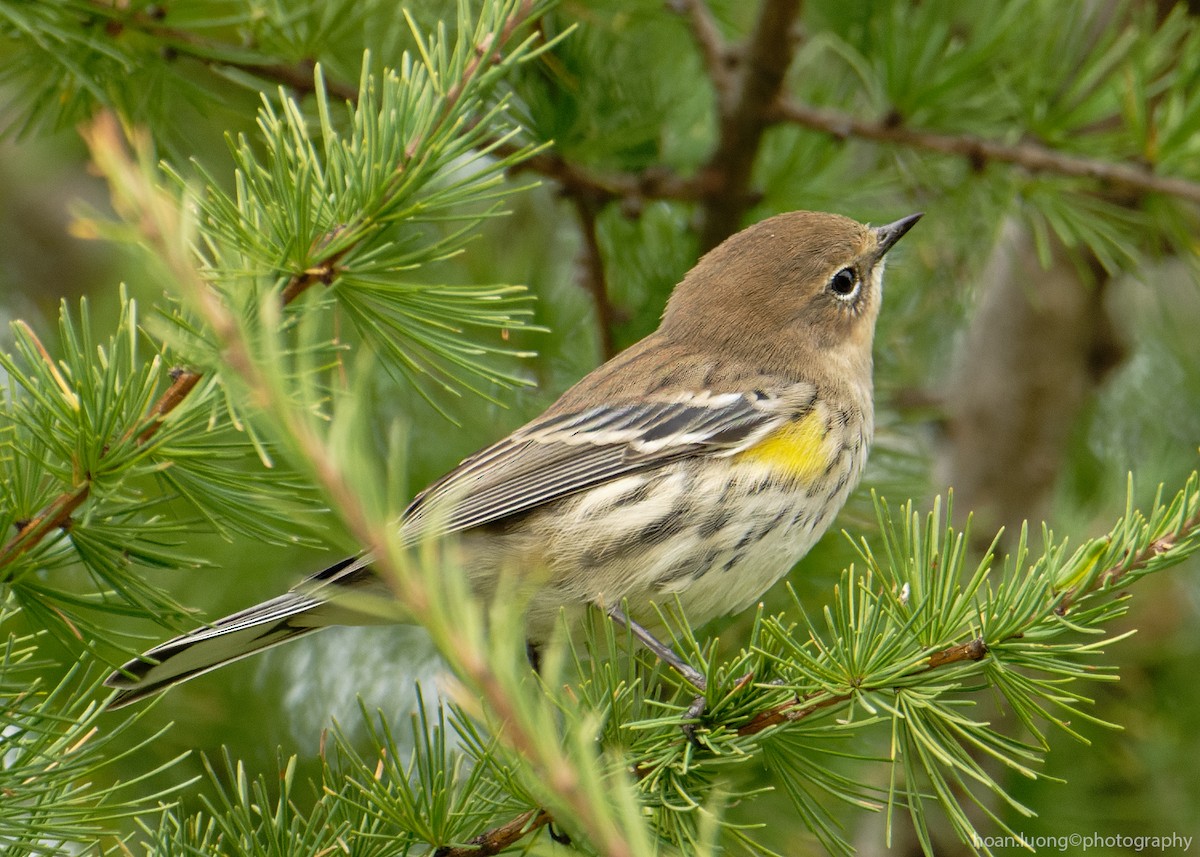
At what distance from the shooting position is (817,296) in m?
3.92

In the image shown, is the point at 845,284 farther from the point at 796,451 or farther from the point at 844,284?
the point at 796,451

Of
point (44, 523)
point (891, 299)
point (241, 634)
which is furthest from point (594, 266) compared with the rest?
point (44, 523)

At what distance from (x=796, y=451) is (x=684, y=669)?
3.14 feet

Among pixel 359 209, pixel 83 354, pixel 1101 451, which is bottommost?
pixel 1101 451

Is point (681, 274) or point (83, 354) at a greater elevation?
point (83, 354)

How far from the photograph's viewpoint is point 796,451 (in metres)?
3.26

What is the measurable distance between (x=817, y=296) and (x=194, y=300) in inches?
114

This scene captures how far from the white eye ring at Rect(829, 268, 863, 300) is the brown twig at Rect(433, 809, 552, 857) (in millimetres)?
2322

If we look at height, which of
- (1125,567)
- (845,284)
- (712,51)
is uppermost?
(712,51)

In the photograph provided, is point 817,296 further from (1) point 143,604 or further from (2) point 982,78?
(1) point 143,604

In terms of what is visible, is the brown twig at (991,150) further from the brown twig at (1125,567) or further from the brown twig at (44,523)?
the brown twig at (44,523)

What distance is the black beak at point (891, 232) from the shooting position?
3.64m

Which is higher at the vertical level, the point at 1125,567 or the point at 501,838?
the point at 1125,567

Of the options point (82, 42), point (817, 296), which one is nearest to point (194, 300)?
point (82, 42)
